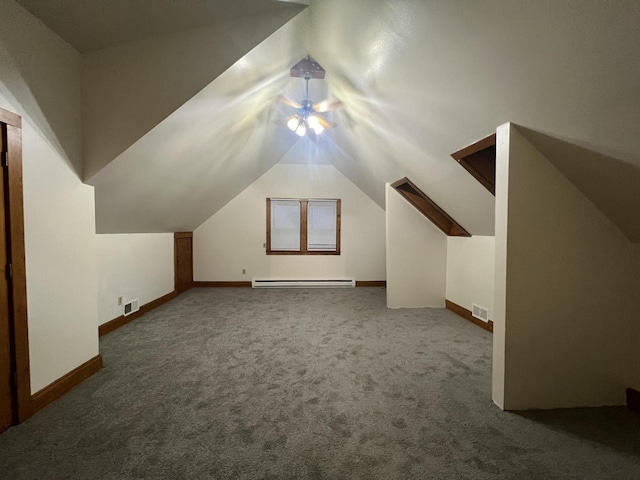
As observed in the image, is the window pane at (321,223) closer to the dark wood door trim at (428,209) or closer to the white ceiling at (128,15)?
the dark wood door trim at (428,209)

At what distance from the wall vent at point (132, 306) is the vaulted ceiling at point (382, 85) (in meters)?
1.03

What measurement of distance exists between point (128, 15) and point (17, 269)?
1.81m

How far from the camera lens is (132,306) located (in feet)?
12.1

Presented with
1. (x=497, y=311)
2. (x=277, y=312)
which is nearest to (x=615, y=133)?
(x=497, y=311)

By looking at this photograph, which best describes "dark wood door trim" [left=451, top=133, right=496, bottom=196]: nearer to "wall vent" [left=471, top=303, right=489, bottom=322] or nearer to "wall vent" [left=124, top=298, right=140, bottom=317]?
"wall vent" [left=471, top=303, right=489, bottom=322]

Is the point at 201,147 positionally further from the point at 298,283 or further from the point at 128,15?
the point at 298,283

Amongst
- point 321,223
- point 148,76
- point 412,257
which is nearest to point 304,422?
point 148,76

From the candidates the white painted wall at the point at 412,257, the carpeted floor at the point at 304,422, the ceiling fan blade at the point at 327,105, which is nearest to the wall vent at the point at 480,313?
the carpeted floor at the point at 304,422

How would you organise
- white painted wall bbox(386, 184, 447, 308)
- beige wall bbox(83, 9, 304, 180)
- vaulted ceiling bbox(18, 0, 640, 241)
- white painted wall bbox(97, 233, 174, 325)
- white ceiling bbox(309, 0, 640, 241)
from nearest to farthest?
white ceiling bbox(309, 0, 640, 241), vaulted ceiling bbox(18, 0, 640, 241), beige wall bbox(83, 9, 304, 180), white painted wall bbox(97, 233, 174, 325), white painted wall bbox(386, 184, 447, 308)

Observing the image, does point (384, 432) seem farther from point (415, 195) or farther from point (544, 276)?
point (415, 195)

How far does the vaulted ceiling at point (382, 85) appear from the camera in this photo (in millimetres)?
1224

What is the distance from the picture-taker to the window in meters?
5.85

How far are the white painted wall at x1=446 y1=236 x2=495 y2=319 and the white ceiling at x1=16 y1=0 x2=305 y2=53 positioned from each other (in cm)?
326

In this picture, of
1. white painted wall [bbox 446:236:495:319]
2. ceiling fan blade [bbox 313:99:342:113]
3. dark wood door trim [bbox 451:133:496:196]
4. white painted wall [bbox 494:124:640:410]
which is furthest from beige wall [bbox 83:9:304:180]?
white painted wall [bbox 446:236:495:319]
